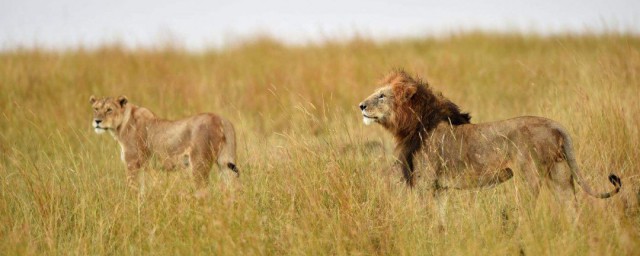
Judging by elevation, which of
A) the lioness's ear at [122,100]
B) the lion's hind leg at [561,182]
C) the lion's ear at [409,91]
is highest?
the lioness's ear at [122,100]

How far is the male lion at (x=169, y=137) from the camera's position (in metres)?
7.33

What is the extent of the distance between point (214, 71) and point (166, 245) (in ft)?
28.0

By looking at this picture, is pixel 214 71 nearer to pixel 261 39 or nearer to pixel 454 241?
pixel 261 39

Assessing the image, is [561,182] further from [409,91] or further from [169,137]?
[169,137]

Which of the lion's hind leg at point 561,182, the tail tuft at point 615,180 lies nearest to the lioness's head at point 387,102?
the lion's hind leg at point 561,182

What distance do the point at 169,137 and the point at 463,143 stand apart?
3.06 m

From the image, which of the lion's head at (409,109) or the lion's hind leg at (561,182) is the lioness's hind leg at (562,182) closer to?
the lion's hind leg at (561,182)

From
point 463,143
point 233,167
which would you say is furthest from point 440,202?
point 233,167

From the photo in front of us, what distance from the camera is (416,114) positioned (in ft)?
19.6

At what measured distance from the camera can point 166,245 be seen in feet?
17.1

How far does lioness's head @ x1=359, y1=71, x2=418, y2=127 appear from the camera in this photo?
6.05 m

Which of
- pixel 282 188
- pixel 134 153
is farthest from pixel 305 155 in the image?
pixel 134 153

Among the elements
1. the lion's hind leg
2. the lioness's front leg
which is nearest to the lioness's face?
the lion's hind leg

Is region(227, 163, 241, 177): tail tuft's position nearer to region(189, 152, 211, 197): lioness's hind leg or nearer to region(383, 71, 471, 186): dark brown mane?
region(189, 152, 211, 197): lioness's hind leg
